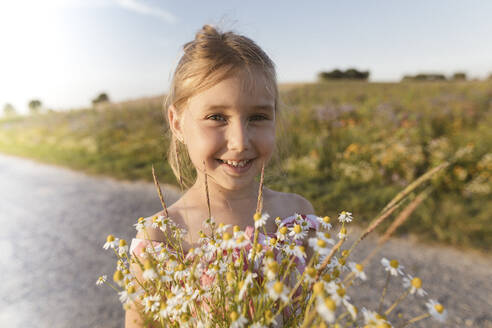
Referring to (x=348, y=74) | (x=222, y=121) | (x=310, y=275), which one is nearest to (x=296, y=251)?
(x=310, y=275)

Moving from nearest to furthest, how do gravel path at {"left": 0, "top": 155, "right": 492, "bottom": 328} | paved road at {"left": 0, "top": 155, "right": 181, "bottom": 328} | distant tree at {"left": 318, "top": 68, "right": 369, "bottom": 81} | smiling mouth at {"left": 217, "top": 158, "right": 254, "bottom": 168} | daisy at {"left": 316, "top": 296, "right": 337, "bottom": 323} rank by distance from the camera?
1. daisy at {"left": 316, "top": 296, "right": 337, "bottom": 323}
2. smiling mouth at {"left": 217, "top": 158, "right": 254, "bottom": 168}
3. gravel path at {"left": 0, "top": 155, "right": 492, "bottom": 328}
4. paved road at {"left": 0, "top": 155, "right": 181, "bottom": 328}
5. distant tree at {"left": 318, "top": 68, "right": 369, "bottom": 81}

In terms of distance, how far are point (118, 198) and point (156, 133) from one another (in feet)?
16.7

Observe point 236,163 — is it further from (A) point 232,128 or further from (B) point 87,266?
(B) point 87,266

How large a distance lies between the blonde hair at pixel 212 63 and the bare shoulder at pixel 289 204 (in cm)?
74

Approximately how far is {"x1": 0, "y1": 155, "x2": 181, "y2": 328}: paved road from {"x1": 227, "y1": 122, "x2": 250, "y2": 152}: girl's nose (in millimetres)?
3226

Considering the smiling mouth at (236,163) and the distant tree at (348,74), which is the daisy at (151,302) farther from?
the distant tree at (348,74)

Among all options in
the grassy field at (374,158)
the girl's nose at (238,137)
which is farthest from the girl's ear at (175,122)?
the grassy field at (374,158)

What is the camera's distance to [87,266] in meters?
4.82

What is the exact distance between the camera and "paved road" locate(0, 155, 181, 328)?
154 inches

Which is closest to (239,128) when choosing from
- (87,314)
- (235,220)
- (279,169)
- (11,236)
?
(235,220)

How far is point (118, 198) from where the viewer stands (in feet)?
24.4

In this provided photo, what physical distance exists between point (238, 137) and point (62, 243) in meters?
5.54

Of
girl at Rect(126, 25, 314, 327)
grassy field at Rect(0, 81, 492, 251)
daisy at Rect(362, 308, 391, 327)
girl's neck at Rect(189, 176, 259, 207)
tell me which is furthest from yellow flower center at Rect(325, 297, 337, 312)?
grassy field at Rect(0, 81, 492, 251)

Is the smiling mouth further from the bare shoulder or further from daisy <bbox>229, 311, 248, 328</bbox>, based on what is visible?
daisy <bbox>229, 311, 248, 328</bbox>
